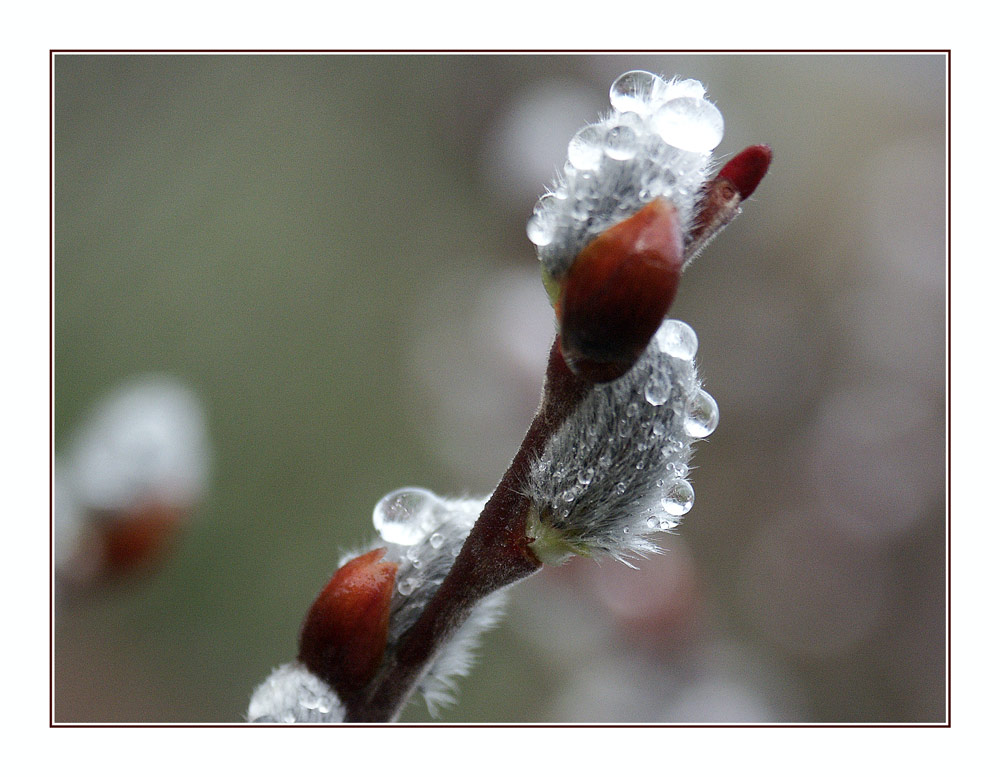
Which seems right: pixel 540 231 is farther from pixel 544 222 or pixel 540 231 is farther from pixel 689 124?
pixel 689 124

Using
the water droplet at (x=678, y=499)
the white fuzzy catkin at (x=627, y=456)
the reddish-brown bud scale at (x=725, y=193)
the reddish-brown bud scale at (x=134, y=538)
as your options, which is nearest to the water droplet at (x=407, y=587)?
the white fuzzy catkin at (x=627, y=456)

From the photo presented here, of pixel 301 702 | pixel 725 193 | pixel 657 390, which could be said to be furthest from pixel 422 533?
pixel 725 193

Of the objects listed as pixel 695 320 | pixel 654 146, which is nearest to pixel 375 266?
pixel 695 320

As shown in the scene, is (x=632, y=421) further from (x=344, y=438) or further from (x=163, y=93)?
(x=163, y=93)

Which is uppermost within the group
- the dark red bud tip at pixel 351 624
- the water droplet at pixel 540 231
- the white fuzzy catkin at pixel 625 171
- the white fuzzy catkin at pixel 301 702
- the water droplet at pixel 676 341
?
the white fuzzy catkin at pixel 625 171

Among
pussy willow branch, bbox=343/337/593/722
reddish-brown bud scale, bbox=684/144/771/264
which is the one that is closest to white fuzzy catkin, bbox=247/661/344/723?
pussy willow branch, bbox=343/337/593/722

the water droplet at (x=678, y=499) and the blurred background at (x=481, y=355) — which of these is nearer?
the water droplet at (x=678, y=499)

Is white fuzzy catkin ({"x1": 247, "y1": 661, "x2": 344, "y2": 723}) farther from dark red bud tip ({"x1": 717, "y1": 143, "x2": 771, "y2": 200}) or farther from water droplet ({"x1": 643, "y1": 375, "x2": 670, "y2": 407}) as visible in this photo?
dark red bud tip ({"x1": 717, "y1": 143, "x2": 771, "y2": 200})

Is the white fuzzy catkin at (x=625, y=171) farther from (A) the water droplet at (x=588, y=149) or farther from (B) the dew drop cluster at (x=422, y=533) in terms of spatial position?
(B) the dew drop cluster at (x=422, y=533)
